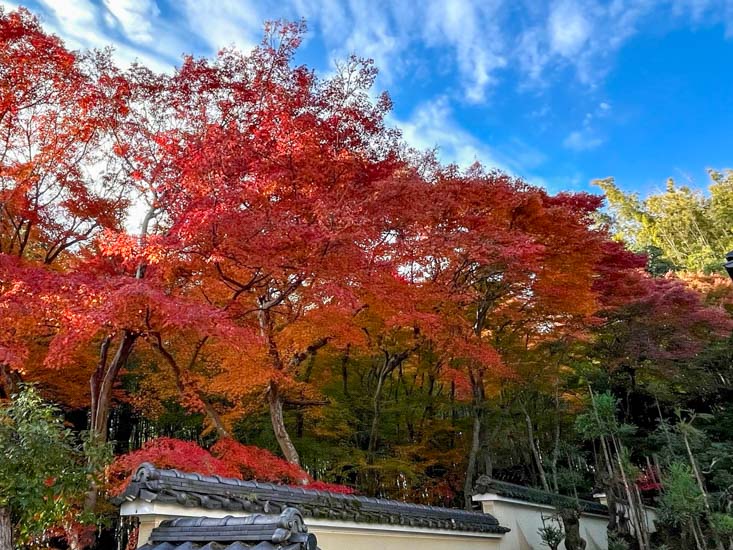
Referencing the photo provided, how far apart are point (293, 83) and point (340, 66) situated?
0.91 m

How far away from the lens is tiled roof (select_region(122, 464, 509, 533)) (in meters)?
3.33

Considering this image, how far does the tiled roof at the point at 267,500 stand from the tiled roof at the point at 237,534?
0.25 meters

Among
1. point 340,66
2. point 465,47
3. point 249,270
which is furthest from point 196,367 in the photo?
point 465,47

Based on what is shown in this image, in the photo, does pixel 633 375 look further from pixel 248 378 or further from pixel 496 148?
pixel 248 378

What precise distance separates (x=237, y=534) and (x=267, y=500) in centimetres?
129

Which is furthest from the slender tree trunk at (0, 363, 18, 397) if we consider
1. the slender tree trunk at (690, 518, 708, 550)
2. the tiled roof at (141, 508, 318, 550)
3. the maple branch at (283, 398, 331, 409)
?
the slender tree trunk at (690, 518, 708, 550)

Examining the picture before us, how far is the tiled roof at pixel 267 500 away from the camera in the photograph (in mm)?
3330

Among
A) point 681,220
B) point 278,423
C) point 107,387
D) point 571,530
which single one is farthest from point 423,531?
point 681,220

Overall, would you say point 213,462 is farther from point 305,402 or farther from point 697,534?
point 697,534

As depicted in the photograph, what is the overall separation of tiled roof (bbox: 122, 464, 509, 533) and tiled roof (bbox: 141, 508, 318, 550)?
9.8 inches

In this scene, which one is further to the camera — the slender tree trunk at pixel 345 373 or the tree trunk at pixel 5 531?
the slender tree trunk at pixel 345 373

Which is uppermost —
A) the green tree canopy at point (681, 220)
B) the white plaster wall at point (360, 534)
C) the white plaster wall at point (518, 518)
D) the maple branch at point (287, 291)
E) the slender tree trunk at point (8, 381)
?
the green tree canopy at point (681, 220)

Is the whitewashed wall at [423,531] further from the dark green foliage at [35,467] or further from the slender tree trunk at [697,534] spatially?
the slender tree trunk at [697,534]

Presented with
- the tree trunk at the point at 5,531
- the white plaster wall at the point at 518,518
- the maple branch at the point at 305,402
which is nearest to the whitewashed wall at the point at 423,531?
the white plaster wall at the point at 518,518
